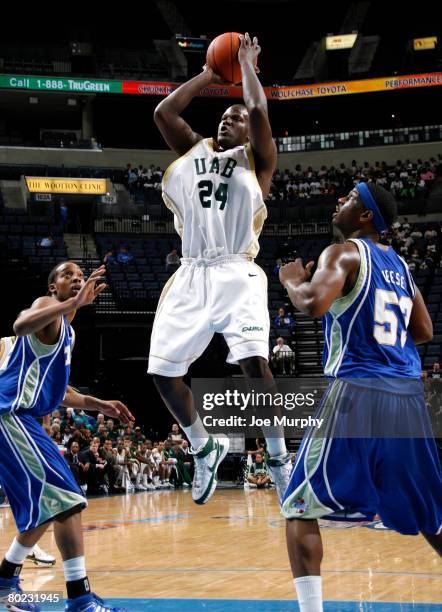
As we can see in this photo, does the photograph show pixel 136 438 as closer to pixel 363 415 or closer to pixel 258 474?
pixel 258 474

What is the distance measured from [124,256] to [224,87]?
10111 millimetres

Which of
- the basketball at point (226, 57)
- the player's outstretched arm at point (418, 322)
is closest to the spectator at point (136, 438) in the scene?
the basketball at point (226, 57)

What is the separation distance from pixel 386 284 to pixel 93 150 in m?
29.1

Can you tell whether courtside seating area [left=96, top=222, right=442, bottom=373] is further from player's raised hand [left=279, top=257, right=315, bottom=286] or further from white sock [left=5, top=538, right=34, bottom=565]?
player's raised hand [left=279, top=257, right=315, bottom=286]

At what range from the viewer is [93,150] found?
105 ft

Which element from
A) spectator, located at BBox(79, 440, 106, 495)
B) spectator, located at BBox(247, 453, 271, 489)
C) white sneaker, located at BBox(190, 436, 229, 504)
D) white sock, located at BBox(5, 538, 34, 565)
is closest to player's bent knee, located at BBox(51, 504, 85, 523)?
white sock, located at BBox(5, 538, 34, 565)

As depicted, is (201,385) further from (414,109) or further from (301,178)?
(414,109)

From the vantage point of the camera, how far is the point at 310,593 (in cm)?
376

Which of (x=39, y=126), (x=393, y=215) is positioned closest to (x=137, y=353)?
(x=39, y=126)

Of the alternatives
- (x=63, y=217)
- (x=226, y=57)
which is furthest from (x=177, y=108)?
(x=63, y=217)

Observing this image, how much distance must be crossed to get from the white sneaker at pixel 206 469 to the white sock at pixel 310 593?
1.11 metres

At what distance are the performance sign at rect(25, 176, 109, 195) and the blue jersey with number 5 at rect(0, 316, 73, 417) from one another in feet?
80.8

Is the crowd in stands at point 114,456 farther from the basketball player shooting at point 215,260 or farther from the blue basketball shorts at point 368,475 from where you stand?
the blue basketball shorts at point 368,475

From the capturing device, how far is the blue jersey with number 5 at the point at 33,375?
5285 mm
